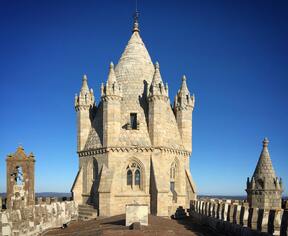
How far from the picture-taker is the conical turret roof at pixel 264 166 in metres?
31.3

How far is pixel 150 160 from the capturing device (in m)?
30.1

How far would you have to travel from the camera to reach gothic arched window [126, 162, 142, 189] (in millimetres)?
30047

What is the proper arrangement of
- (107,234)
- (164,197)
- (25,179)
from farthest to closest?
(164,197)
(25,179)
(107,234)

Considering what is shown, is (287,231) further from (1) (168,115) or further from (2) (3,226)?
(1) (168,115)

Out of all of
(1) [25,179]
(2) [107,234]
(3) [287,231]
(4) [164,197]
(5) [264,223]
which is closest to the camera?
(3) [287,231]

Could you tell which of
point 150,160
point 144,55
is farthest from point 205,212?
point 144,55

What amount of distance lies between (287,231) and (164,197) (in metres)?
18.0

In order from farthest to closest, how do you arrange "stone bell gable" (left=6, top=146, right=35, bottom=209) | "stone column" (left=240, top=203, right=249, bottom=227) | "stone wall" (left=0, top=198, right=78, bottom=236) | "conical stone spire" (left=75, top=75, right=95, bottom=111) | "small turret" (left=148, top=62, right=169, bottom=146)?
"conical stone spire" (left=75, top=75, right=95, bottom=111), "small turret" (left=148, top=62, right=169, bottom=146), "stone bell gable" (left=6, top=146, right=35, bottom=209), "stone wall" (left=0, top=198, right=78, bottom=236), "stone column" (left=240, top=203, right=249, bottom=227)

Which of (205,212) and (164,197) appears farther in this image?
(164,197)

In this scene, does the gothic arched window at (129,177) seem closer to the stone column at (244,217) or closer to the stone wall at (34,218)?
the stone wall at (34,218)

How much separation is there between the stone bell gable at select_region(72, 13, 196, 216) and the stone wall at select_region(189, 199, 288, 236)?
24.2ft

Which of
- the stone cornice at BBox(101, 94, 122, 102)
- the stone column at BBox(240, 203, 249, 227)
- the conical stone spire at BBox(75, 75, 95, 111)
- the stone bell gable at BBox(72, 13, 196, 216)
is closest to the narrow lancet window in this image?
the stone bell gable at BBox(72, 13, 196, 216)

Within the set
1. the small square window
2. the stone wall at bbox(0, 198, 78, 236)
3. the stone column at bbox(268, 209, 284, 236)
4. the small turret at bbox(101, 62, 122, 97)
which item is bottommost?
the stone wall at bbox(0, 198, 78, 236)

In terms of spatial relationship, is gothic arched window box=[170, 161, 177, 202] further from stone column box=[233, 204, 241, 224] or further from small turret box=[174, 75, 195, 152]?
stone column box=[233, 204, 241, 224]
